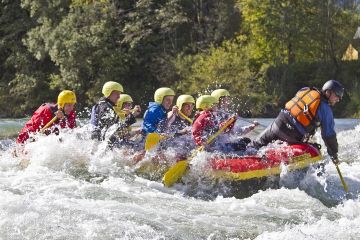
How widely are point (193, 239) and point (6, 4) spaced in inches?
1114

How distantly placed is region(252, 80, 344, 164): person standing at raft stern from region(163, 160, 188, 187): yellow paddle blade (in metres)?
1.34

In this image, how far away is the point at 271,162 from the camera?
823 cm

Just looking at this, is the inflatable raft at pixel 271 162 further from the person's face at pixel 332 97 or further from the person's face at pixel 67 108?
the person's face at pixel 67 108

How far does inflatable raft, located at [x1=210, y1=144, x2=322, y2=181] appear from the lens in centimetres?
817

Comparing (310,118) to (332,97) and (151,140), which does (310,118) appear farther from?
(151,140)

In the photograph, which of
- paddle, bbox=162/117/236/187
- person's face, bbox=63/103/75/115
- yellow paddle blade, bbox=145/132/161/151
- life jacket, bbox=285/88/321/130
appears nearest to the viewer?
life jacket, bbox=285/88/321/130

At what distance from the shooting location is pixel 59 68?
29984 mm

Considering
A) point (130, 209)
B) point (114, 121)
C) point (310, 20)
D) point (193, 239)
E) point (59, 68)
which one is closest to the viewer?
point (193, 239)

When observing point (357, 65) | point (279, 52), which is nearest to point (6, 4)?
point (279, 52)

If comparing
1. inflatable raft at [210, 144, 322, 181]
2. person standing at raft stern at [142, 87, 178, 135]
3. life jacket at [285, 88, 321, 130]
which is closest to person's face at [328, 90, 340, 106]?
life jacket at [285, 88, 321, 130]

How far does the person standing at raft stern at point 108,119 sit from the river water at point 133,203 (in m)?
0.22

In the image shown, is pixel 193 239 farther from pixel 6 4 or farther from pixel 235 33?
pixel 6 4

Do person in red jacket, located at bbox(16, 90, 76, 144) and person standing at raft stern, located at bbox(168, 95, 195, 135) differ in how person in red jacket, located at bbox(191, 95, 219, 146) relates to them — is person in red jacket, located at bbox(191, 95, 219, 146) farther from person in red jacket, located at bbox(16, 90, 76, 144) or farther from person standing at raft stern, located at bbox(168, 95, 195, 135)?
person in red jacket, located at bbox(16, 90, 76, 144)

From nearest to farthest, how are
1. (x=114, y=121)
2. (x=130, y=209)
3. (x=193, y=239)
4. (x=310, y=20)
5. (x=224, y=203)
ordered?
(x=193, y=239) → (x=130, y=209) → (x=224, y=203) → (x=114, y=121) → (x=310, y=20)
